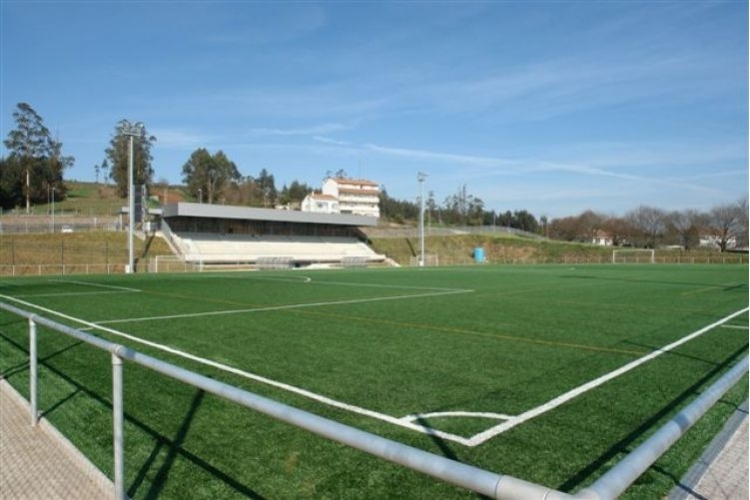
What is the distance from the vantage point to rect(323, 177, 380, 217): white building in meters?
143

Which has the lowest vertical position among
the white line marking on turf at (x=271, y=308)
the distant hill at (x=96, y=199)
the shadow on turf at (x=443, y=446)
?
the white line marking on turf at (x=271, y=308)

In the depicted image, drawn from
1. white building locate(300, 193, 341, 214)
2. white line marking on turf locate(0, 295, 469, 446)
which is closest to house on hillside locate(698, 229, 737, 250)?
white building locate(300, 193, 341, 214)

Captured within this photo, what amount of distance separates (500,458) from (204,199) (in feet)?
370

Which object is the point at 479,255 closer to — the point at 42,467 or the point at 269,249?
the point at 269,249

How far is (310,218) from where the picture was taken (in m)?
67.5

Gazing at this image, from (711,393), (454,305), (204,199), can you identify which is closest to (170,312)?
(454,305)

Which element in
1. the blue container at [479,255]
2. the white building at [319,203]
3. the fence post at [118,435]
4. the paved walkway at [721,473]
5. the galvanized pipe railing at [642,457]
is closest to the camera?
the galvanized pipe railing at [642,457]

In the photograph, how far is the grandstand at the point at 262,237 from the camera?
55031mm

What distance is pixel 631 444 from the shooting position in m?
5.16

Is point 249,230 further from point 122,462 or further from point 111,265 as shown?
point 122,462

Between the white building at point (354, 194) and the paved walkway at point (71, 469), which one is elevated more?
the white building at point (354, 194)

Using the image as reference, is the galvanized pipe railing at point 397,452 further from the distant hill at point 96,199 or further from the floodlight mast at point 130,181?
the distant hill at point 96,199

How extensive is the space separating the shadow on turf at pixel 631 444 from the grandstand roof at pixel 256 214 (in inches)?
2069

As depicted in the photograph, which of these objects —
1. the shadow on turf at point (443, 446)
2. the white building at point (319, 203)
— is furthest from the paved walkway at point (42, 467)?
the white building at point (319, 203)
